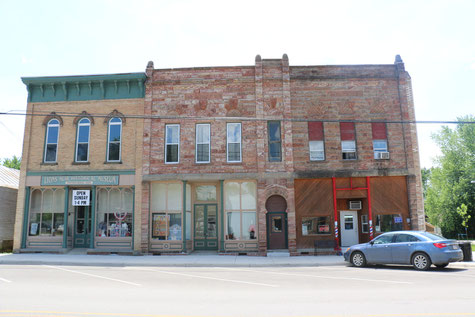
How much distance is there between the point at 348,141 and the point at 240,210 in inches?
267

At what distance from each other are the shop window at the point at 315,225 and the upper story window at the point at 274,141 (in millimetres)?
3475

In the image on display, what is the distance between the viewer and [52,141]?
752 inches

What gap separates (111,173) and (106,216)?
2375 mm

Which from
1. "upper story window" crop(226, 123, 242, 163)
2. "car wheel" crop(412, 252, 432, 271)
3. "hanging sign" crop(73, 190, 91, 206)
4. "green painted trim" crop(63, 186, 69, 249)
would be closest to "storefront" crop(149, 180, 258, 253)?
"upper story window" crop(226, 123, 242, 163)

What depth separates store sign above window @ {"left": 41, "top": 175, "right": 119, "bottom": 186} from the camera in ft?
59.8

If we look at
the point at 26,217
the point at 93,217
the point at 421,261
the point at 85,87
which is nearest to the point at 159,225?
the point at 93,217

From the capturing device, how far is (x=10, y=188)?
20.9 m

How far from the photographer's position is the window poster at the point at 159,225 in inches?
703

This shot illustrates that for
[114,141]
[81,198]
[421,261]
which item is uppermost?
[114,141]

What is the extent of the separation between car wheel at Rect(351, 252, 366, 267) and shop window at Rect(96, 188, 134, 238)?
11.1m

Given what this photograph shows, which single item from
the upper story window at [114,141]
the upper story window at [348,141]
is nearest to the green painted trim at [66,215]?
the upper story window at [114,141]

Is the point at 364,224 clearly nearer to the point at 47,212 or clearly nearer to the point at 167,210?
the point at 167,210

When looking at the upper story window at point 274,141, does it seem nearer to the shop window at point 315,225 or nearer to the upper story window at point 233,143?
the upper story window at point 233,143

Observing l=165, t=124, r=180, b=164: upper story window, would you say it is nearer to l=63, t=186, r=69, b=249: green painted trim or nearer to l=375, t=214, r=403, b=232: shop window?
l=63, t=186, r=69, b=249: green painted trim
